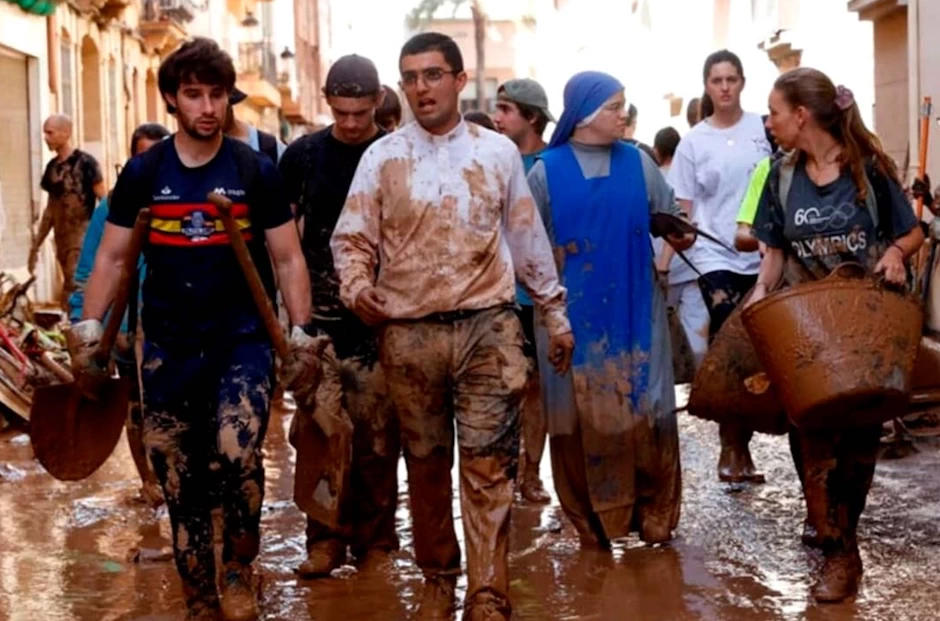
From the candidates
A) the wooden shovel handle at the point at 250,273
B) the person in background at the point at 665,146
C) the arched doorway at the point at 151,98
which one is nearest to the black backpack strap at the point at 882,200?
the wooden shovel handle at the point at 250,273

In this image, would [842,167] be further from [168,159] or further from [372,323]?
[168,159]

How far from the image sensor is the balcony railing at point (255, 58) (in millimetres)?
48781

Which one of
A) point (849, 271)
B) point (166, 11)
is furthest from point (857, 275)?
point (166, 11)

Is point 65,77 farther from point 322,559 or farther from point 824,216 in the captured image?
point 824,216

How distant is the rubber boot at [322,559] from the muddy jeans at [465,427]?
836mm

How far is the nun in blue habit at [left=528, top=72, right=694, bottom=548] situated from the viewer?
7.70 meters

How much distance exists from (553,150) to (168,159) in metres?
2.02

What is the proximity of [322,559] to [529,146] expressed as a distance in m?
2.72

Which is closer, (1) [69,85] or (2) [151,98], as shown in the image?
(1) [69,85]

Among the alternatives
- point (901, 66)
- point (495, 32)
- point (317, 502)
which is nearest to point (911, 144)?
point (901, 66)

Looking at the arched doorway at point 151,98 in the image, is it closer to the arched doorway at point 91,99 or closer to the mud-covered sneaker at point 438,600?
the arched doorway at point 91,99

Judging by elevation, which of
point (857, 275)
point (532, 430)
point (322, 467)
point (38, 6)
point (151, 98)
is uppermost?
point (38, 6)

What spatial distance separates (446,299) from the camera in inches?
252

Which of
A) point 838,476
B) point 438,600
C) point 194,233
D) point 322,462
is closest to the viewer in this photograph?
point 194,233
